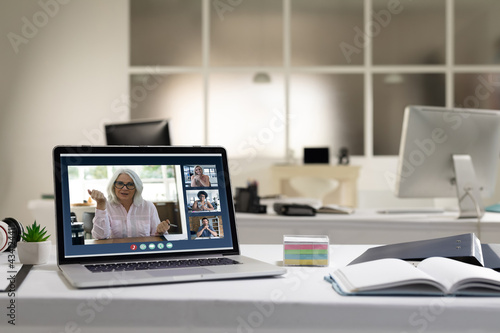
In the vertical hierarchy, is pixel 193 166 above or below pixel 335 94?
below

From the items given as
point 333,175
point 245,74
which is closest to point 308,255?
point 333,175

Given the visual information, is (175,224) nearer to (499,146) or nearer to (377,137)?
(499,146)

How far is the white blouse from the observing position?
1246 mm

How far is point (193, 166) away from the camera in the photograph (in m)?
1.35

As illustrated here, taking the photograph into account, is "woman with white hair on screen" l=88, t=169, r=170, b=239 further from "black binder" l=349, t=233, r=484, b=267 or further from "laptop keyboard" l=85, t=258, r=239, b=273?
"black binder" l=349, t=233, r=484, b=267

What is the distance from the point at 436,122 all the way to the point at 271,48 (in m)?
4.17

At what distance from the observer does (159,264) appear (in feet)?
3.97

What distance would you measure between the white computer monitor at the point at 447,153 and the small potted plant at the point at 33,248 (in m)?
1.82

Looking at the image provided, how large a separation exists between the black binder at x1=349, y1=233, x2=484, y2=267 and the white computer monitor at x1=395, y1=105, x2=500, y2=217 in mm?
1404

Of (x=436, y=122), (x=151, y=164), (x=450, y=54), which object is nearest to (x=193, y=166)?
(x=151, y=164)

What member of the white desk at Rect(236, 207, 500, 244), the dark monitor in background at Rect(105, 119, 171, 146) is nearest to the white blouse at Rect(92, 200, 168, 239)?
the white desk at Rect(236, 207, 500, 244)

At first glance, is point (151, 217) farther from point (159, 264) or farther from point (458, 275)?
point (458, 275)

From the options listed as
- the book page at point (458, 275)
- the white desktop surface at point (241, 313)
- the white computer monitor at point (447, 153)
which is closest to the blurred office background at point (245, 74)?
the white computer monitor at point (447, 153)

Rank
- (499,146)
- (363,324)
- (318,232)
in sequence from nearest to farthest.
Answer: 1. (363,324)
2. (318,232)
3. (499,146)
